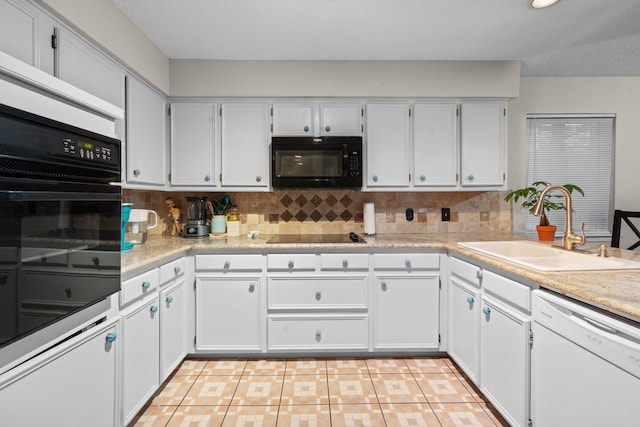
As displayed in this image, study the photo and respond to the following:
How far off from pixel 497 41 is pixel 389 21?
84 centimetres

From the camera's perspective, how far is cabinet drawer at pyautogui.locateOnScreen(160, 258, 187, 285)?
6.70ft

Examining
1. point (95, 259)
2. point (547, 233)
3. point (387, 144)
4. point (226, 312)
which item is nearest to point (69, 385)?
point (95, 259)

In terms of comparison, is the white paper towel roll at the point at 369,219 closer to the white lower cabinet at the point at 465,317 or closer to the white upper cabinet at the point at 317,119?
the white upper cabinet at the point at 317,119

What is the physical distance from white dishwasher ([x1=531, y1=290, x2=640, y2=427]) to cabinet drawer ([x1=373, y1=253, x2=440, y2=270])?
1022mm

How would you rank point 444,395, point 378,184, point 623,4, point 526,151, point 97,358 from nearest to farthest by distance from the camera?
1. point 97,358
2. point 623,4
3. point 444,395
4. point 378,184
5. point 526,151

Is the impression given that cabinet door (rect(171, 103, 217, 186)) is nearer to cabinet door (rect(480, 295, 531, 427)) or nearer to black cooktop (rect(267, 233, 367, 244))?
black cooktop (rect(267, 233, 367, 244))

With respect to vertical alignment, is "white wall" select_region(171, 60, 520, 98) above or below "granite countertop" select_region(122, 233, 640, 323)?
above

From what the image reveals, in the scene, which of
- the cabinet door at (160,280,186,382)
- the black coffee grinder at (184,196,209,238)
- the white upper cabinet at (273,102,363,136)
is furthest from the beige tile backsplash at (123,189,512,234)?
the cabinet door at (160,280,186,382)

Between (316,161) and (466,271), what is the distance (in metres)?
1.33

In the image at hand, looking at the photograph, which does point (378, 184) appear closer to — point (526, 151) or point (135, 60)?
point (526, 151)

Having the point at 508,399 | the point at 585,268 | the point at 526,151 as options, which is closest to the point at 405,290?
the point at 508,399

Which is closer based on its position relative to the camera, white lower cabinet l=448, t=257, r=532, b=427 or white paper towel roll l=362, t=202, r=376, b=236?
white lower cabinet l=448, t=257, r=532, b=427

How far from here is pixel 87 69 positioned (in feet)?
5.66

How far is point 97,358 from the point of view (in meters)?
1.32
